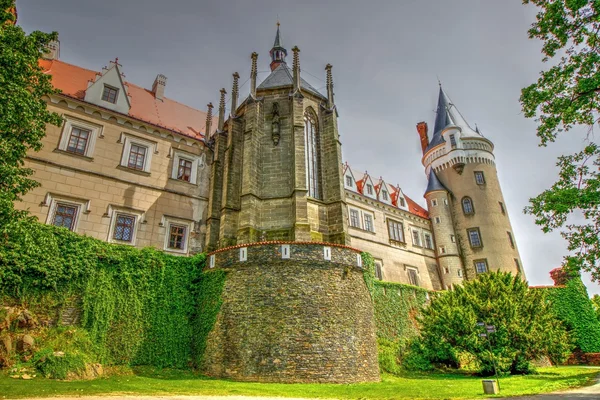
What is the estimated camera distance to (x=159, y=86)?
2748 centimetres

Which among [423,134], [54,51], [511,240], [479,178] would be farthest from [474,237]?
[54,51]

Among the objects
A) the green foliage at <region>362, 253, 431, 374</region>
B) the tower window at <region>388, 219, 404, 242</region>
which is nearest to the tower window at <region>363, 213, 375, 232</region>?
the tower window at <region>388, 219, 404, 242</region>

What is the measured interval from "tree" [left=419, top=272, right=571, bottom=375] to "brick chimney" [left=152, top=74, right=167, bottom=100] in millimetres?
24165

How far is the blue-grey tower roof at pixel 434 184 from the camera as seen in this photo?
4034 centimetres

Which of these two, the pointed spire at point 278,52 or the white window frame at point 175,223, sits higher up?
the pointed spire at point 278,52

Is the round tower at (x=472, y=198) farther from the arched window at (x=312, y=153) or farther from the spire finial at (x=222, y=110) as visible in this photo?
the spire finial at (x=222, y=110)

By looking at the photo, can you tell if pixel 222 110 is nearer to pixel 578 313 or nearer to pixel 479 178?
pixel 479 178

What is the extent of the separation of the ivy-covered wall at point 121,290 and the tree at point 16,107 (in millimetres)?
1766

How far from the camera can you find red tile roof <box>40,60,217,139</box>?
70.2 ft

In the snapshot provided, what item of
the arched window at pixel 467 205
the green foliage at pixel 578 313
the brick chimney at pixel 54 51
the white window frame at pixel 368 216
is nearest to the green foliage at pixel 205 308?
the brick chimney at pixel 54 51

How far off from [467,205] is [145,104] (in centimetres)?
3246

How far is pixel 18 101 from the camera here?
11688mm

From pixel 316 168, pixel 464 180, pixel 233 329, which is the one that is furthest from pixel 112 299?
pixel 464 180

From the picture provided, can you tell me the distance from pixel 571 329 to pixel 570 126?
2488cm
